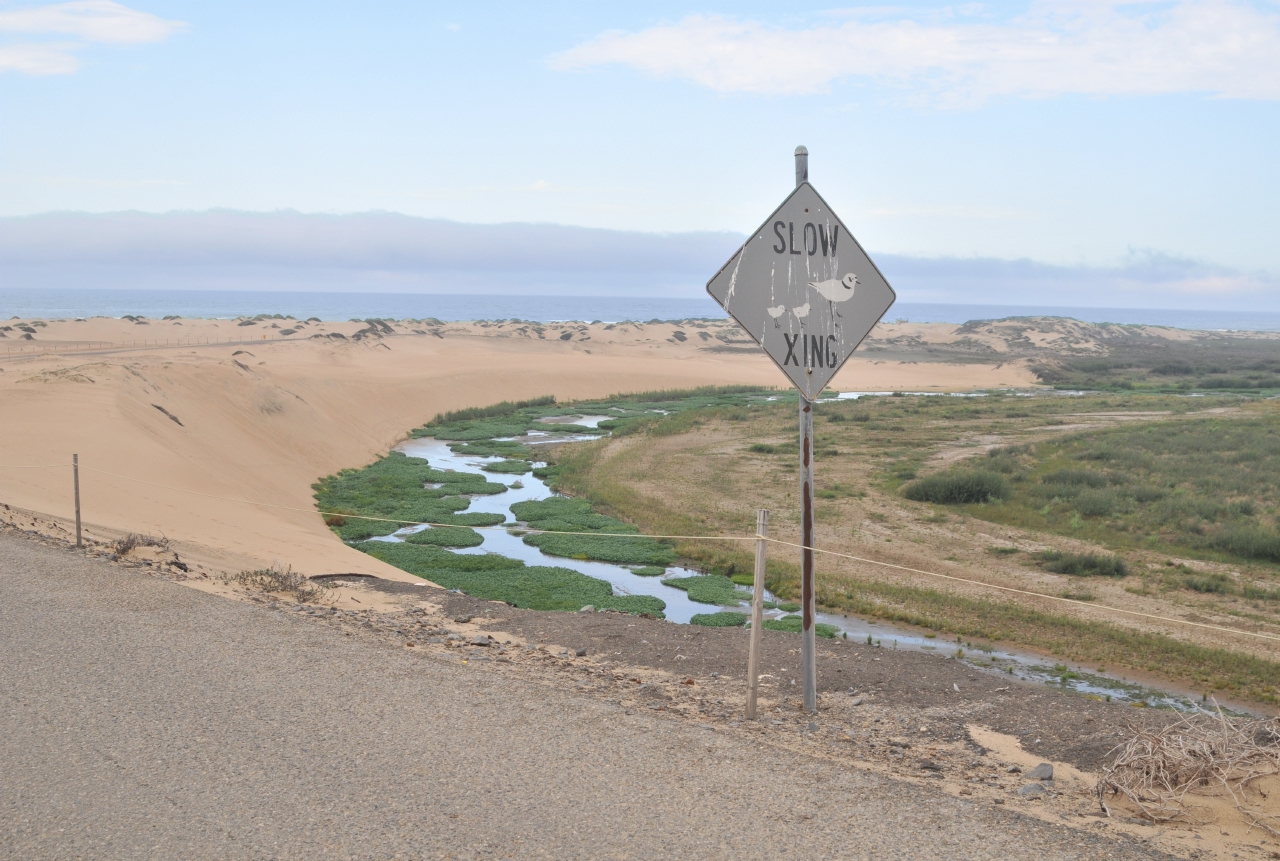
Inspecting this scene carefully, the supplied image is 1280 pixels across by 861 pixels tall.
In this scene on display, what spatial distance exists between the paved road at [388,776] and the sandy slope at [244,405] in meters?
6.08

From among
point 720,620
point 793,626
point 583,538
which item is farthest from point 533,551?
point 793,626

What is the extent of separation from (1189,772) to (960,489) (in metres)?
17.3

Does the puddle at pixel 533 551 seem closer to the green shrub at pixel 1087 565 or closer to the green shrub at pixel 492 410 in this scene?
the green shrub at pixel 1087 565

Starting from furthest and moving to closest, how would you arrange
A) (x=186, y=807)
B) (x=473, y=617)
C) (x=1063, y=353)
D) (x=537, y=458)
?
(x=1063, y=353), (x=537, y=458), (x=473, y=617), (x=186, y=807)

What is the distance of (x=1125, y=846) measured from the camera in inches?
177

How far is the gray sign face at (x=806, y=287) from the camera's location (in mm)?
6617

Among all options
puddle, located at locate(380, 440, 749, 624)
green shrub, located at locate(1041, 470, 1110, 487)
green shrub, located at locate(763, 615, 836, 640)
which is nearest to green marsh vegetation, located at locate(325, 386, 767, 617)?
puddle, located at locate(380, 440, 749, 624)

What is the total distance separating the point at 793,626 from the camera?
12.3 meters

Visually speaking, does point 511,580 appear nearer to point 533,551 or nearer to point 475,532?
point 533,551

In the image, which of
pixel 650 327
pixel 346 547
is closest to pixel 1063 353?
pixel 650 327

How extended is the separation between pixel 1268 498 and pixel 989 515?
5.68m

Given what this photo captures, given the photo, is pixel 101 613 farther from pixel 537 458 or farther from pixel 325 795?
pixel 537 458

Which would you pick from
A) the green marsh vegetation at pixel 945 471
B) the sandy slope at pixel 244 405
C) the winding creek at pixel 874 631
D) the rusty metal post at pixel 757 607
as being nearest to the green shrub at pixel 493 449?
the green marsh vegetation at pixel 945 471

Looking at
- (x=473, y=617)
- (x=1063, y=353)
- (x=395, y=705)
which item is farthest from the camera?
(x=1063, y=353)
